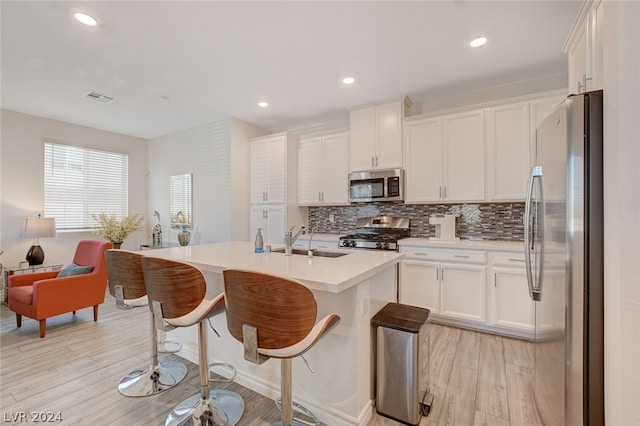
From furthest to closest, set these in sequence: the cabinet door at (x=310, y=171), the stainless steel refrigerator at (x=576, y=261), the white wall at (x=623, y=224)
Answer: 1. the cabinet door at (x=310, y=171)
2. the stainless steel refrigerator at (x=576, y=261)
3. the white wall at (x=623, y=224)

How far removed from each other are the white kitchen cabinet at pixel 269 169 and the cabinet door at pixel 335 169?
0.62 metres

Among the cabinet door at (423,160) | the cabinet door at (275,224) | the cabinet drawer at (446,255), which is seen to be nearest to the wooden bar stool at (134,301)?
the cabinet door at (275,224)

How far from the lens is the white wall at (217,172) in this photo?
14.5 ft

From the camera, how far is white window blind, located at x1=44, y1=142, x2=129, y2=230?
173 inches

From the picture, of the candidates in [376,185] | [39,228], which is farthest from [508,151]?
[39,228]

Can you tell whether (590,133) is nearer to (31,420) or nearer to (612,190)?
(612,190)

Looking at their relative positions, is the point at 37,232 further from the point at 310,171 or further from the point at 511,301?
the point at 511,301

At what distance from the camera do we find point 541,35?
2.35 meters

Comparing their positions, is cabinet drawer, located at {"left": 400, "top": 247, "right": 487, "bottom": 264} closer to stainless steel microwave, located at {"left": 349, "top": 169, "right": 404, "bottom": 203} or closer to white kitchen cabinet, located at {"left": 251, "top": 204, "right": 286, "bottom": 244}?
stainless steel microwave, located at {"left": 349, "top": 169, "right": 404, "bottom": 203}

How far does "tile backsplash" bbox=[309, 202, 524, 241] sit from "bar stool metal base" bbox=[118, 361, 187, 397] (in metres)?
2.87

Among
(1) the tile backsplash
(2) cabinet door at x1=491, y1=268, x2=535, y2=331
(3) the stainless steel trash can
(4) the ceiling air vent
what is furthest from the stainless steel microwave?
(4) the ceiling air vent

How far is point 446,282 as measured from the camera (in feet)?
10.1

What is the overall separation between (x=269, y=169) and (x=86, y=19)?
8.64ft

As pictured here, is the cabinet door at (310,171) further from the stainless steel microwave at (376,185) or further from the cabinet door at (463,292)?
the cabinet door at (463,292)
